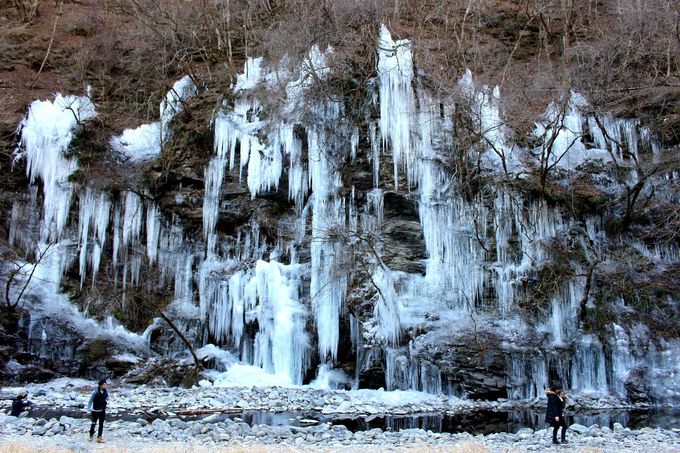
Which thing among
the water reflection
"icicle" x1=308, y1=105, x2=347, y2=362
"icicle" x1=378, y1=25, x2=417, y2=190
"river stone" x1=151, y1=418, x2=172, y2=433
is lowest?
the water reflection

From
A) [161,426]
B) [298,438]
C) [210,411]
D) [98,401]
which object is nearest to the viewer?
[98,401]

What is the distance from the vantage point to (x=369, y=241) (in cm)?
1522

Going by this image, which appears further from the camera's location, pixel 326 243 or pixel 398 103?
pixel 398 103

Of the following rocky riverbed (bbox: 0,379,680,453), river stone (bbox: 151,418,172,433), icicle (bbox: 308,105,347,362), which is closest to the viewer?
rocky riverbed (bbox: 0,379,680,453)

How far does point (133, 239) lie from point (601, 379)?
13.2 m

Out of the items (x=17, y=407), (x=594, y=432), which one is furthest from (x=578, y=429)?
(x=17, y=407)

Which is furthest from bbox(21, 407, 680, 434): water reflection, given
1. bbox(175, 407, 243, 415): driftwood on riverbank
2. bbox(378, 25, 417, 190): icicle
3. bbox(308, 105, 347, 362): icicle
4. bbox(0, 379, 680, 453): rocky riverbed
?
bbox(378, 25, 417, 190): icicle

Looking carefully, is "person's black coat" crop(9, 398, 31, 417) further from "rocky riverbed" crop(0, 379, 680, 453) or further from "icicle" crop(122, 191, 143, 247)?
"icicle" crop(122, 191, 143, 247)

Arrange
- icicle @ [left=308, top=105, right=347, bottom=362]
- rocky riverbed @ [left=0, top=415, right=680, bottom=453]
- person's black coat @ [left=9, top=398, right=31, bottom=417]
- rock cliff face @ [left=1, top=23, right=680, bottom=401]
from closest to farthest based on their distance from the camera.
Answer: rocky riverbed @ [left=0, top=415, right=680, bottom=453] → person's black coat @ [left=9, top=398, right=31, bottom=417] → rock cliff face @ [left=1, top=23, right=680, bottom=401] → icicle @ [left=308, top=105, right=347, bottom=362]

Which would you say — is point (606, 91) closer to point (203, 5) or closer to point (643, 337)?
point (643, 337)

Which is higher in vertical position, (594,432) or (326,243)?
(326,243)

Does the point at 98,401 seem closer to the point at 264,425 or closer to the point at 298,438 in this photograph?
the point at 264,425

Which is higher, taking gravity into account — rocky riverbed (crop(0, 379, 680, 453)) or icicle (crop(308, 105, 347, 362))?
icicle (crop(308, 105, 347, 362))

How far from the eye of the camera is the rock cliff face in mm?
14102
